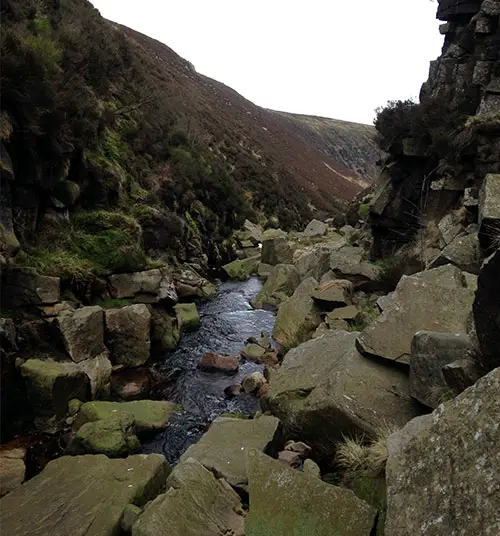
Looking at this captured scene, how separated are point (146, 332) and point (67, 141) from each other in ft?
19.8

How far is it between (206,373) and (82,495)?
19.5 feet

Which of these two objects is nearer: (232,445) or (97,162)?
(232,445)

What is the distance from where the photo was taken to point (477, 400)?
10.3ft

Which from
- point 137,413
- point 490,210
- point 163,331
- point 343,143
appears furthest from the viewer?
point 343,143

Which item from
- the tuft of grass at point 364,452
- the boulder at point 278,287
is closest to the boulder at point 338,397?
the tuft of grass at point 364,452

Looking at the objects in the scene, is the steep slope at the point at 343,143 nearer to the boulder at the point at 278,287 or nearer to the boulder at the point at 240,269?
the boulder at the point at 240,269

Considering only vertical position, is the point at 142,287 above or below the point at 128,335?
above

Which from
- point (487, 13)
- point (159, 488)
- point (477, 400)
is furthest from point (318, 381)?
point (487, 13)

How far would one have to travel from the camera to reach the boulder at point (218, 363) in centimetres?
1152

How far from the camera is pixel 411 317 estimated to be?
704cm

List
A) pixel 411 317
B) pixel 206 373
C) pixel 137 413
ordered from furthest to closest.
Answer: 1. pixel 206 373
2. pixel 137 413
3. pixel 411 317

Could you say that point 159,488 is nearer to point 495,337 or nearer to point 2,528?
point 2,528

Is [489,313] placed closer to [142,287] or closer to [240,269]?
[142,287]

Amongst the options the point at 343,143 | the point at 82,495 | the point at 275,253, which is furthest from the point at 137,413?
the point at 343,143
